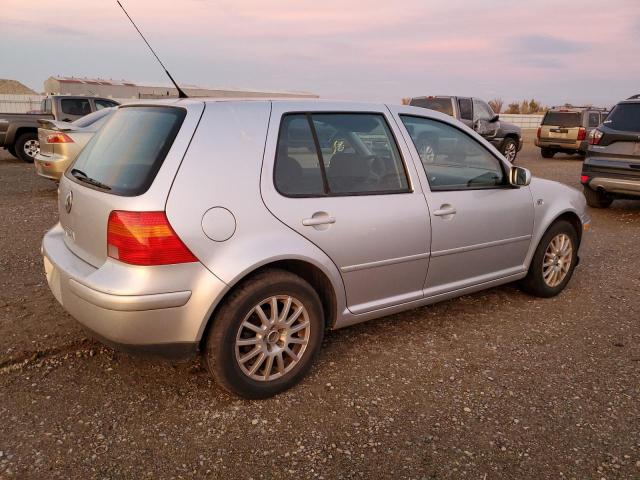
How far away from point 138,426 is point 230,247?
103 cm

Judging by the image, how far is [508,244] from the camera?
4125mm

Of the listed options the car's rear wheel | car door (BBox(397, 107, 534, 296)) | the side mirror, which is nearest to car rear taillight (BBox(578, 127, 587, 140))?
car door (BBox(397, 107, 534, 296))

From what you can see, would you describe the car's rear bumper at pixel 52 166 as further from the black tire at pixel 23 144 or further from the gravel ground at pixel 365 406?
the black tire at pixel 23 144

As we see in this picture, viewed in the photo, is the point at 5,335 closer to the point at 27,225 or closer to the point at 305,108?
the point at 305,108

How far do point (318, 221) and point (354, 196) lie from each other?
1.15ft

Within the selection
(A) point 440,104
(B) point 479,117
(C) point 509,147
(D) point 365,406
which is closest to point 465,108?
(B) point 479,117

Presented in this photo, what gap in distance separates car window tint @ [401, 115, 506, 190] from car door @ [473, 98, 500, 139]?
37.1 ft

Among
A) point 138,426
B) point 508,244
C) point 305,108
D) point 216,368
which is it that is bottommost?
point 138,426

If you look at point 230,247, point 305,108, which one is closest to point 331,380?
point 230,247

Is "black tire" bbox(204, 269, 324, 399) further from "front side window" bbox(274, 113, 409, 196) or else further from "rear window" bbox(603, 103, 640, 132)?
"rear window" bbox(603, 103, 640, 132)

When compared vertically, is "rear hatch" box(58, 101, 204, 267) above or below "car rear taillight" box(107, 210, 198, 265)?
above

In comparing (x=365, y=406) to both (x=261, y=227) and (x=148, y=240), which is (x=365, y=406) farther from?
(x=148, y=240)

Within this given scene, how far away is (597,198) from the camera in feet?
29.8

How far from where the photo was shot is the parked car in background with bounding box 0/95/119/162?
42.5ft
